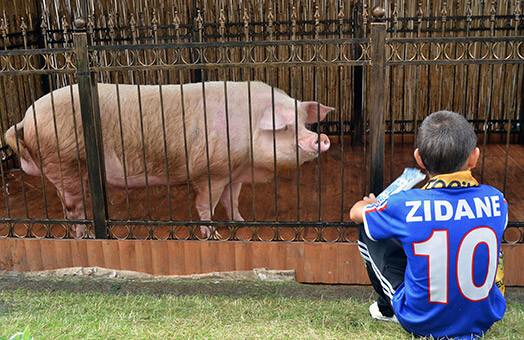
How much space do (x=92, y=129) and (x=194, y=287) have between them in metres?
1.39

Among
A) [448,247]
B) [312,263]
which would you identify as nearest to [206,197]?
[312,263]

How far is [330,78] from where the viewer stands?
24.8 feet

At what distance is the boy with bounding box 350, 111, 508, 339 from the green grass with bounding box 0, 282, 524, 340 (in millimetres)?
338

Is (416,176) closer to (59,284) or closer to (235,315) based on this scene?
(235,315)

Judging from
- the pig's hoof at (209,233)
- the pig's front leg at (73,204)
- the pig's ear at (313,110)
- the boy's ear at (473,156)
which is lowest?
the pig's hoof at (209,233)

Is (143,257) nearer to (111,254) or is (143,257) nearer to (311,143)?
(111,254)

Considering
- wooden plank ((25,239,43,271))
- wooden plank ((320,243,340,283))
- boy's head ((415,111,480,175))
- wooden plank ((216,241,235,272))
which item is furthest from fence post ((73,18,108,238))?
boy's head ((415,111,480,175))

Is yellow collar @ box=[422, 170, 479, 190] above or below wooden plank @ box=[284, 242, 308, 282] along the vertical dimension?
above

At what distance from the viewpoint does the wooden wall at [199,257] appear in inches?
162

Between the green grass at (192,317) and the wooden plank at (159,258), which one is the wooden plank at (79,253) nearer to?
the green grass at (192,317)

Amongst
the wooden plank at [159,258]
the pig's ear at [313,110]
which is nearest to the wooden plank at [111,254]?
the wooden plank at [159,258]

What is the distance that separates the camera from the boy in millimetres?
2543

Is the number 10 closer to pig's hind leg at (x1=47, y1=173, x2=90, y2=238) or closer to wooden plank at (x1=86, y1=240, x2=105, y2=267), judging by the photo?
wooden plank at (x1=86, y1=240, x2=105, y2=267)

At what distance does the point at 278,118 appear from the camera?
4.52 meters
